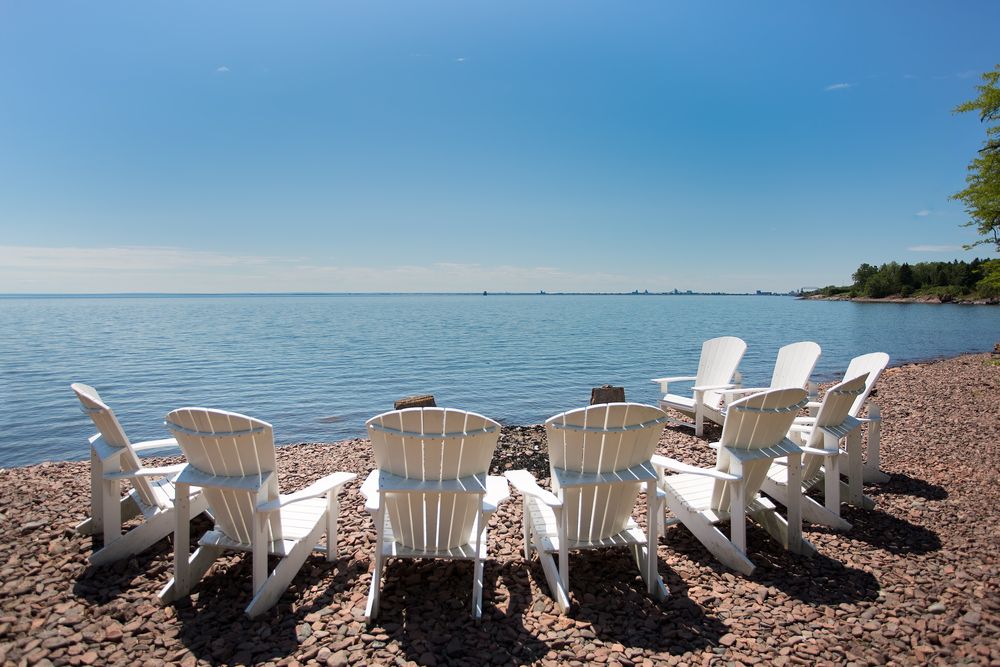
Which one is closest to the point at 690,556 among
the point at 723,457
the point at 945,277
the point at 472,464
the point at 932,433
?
the point at 723,457

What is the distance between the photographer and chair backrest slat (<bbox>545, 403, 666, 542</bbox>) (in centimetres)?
321

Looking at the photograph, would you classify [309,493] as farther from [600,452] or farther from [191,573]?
[600,452]

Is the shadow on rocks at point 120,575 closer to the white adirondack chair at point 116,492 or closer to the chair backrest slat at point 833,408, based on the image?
the white adirondack chair at point 116,492

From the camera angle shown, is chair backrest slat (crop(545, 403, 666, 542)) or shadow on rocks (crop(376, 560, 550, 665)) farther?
chair backrest slat (crop(545, 403, 666, 542))

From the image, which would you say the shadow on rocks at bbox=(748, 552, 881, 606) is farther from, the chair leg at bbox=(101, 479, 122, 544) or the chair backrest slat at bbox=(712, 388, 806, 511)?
the chair leg at bbox=(101, 479, 122, 544)

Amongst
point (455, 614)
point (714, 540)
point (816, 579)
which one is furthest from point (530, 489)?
point (816, 579)

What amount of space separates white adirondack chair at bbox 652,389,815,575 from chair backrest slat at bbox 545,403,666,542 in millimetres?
464

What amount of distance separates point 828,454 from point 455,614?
3040 mm

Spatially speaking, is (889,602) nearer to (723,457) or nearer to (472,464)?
(723,457)

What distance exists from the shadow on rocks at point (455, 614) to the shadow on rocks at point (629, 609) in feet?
0.75

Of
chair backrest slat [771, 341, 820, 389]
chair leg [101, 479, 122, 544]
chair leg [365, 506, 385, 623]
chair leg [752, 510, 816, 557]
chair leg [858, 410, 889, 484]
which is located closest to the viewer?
chair leg [365, 506, 385, 623]

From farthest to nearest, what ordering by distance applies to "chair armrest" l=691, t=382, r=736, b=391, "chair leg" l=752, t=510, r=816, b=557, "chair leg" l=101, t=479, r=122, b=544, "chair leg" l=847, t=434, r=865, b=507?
"chair armrest" l=691, t=382, r=736, b=391, "chair leg" l=847, t=434, r=865, b=507, "chair leg" l=752, t=510, r=816, b=557, "chair leg" l=101, t=479, r=122, b=544

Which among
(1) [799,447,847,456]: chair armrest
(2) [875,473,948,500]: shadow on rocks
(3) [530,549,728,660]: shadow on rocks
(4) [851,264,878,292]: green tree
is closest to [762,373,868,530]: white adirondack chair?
(1) [799,447,847,456]: chair armrest

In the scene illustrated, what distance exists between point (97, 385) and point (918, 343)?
34118 mm
